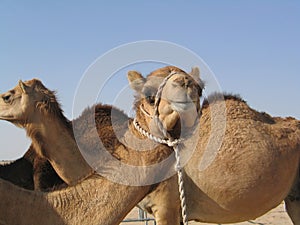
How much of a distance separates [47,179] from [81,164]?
1.68 feet

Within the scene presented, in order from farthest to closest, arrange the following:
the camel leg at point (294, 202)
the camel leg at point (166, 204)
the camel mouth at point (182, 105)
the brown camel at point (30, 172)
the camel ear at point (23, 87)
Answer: the camel ear at point (23, 87) < the brown camel at point (30, 172) < the camel leg at point (294, 202) < the camel leg at point (166, 204) < the camel mouth at point (182, 105)

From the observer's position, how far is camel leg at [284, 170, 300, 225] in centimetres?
334

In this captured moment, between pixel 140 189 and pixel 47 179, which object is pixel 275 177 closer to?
pixel 140 189

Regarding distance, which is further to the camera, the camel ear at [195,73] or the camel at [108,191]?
the camel ear at [195,73]

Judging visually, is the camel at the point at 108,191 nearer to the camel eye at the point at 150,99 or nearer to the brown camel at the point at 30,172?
the camel eye at the point at 150,99

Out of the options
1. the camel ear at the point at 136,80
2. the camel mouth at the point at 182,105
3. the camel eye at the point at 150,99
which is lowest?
the camel mouth at the point at 182,105

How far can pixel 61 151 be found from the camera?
3889 millimetres

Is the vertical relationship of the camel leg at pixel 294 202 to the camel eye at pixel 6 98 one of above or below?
below

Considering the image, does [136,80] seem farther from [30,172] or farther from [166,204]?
[30,172]

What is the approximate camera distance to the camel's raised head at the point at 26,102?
4.17 metres

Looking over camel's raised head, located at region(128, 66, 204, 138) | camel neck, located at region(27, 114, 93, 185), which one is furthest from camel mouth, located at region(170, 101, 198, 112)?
camel neck, located at region(27, 114, 93, 185)

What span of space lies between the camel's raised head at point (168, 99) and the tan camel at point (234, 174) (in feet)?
2.48

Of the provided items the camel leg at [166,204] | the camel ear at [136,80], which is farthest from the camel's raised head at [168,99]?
the camel leg at [166,204]

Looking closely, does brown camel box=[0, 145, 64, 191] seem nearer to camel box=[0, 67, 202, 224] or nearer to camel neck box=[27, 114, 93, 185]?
camel neck box=[27, 114, 93, 185]
